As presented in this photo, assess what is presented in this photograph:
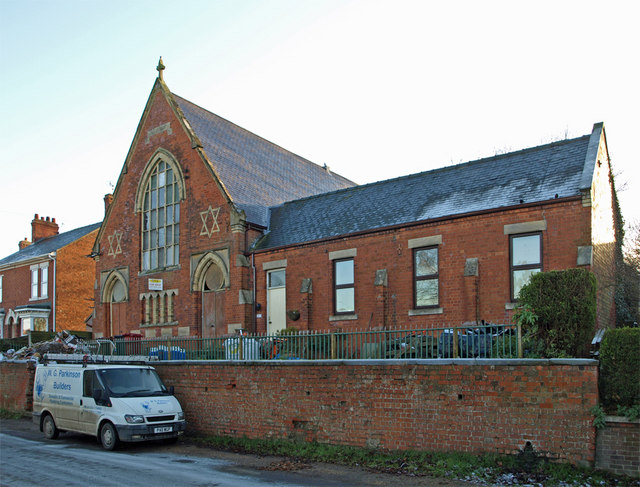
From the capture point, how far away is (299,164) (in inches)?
1334

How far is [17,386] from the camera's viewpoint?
2116 centimetres

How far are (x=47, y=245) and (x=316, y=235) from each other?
27.8 m

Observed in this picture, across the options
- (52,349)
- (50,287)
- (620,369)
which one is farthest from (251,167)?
(620,369)

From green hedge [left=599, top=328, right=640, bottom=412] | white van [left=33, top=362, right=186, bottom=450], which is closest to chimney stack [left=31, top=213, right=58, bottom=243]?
white van [left=33, top=362, right=186, bottom=450]

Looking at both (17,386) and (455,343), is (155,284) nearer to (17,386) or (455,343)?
(17,386)

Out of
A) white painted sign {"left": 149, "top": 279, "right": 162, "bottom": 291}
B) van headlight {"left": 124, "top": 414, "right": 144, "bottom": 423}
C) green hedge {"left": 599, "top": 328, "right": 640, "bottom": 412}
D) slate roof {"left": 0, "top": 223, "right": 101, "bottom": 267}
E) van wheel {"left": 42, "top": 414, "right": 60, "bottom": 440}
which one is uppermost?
slate roof {"left": 0, "top": 223, "right": 101, "bottom": 267}

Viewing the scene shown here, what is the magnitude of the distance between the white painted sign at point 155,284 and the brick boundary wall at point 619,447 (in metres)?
20.1

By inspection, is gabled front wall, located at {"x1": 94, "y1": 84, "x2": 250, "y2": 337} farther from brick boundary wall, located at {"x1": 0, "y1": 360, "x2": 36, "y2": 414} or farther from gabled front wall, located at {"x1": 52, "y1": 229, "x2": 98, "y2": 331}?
gabled front wall, located at {"x1": 52, "y1": 229, "x2": 98, "y2": 331}

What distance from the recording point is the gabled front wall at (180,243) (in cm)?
2448

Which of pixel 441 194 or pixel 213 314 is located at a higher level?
pixel 441 194

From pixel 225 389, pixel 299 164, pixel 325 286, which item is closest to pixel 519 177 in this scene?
pixel 325 286

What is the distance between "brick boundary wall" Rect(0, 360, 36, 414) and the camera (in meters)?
20.5

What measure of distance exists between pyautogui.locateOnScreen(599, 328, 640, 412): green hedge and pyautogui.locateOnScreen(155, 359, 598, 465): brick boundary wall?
0.96 ft

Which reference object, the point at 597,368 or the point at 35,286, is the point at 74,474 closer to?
the point at 597,368
